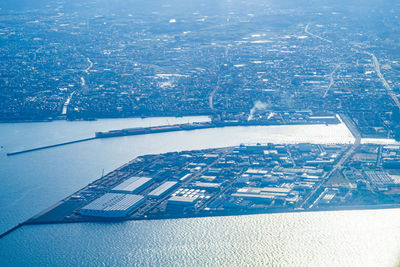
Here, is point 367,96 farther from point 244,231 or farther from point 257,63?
point 244,231

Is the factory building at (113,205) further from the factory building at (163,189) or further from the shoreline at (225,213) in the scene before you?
the factory building at (163,189)

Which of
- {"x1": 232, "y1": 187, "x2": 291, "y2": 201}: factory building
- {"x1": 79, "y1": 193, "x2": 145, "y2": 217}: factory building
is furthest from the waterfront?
{"x1": 232, "y1": 187, "x2": 291, "y2": 201}: factory building

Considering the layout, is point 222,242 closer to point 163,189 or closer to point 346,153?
point 163,189

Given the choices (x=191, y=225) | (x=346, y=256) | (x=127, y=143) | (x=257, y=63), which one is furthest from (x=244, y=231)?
(x=257, y=63)

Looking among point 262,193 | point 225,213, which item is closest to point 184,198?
point 225,213

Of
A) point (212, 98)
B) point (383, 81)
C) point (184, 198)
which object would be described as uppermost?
point (184, 198)

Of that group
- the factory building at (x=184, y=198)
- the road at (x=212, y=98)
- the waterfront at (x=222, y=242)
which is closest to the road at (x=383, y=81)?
the road at (x=212, y=98)

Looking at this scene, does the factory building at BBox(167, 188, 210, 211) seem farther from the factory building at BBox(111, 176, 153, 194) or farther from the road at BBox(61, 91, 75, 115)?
the road at BBox(61, 91, 75, 115)
